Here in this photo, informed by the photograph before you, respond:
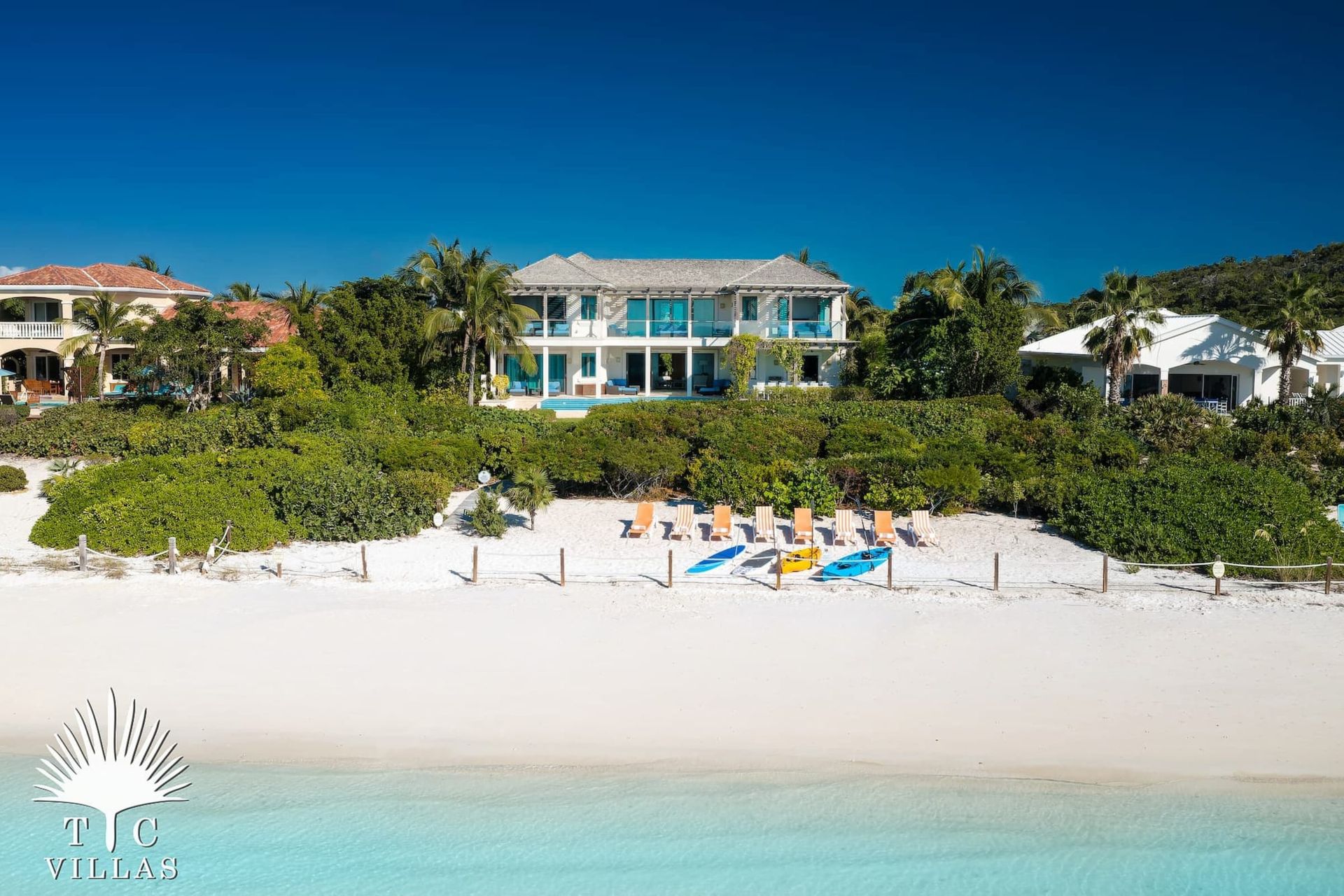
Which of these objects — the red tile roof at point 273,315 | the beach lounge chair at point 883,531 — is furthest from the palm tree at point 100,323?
the beach lounge chair at point 883,531

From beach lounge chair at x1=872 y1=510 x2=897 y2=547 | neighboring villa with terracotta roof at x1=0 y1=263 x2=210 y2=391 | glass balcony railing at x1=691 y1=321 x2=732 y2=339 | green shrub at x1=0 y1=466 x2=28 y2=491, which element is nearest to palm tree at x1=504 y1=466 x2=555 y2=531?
beach lounge chair at x1=872 y1=510 x2=897 y2=547

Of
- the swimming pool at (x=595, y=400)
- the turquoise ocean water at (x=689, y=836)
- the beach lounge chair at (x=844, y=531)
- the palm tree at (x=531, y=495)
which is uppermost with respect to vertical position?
the swimming pool at (x=595, y=400)

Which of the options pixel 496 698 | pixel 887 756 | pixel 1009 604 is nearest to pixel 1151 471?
pixel 1009 604

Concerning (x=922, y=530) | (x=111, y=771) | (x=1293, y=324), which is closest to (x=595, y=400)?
(x=922, y=530)

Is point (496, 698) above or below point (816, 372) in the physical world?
below

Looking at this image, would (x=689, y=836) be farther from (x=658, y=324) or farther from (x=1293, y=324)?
(x=658, y=324)

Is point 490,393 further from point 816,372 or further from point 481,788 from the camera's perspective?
point 481,788

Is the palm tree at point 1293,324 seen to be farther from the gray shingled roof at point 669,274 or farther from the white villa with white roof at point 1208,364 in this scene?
the gray shingled roof at point 669,274
